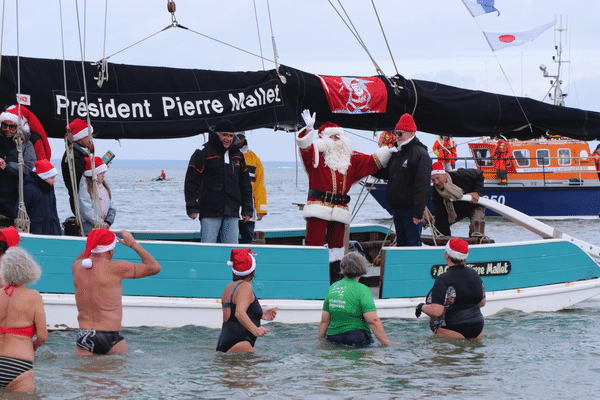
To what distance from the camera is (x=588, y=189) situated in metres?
27.0

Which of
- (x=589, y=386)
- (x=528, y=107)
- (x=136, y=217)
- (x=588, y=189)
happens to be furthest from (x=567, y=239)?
(x=136, y=217)

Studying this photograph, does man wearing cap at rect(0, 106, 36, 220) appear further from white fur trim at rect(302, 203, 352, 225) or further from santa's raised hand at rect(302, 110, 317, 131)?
white fur trim at rect(302, 203, 352, 225)

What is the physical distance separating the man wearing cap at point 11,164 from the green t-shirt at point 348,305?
331cm

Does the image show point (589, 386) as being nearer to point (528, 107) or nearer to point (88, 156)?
point (528, 107)

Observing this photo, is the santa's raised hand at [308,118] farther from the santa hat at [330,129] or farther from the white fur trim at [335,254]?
the white fur trim at [335,254]

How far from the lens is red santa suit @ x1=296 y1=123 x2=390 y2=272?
7781 millimetres

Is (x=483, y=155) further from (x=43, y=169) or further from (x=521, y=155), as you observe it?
(x=43, y=169)

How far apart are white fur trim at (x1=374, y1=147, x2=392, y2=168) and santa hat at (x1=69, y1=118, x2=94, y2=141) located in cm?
330

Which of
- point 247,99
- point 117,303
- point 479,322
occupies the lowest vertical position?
point 479,322

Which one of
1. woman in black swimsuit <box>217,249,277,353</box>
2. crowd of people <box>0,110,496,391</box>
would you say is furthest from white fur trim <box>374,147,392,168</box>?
woman in black swimsuit <box>217,249,277,353</box>

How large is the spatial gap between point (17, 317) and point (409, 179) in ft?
15.5

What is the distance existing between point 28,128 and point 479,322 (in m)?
4.81

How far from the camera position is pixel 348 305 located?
6.20 m

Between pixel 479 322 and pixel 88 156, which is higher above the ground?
pixel 88 156
